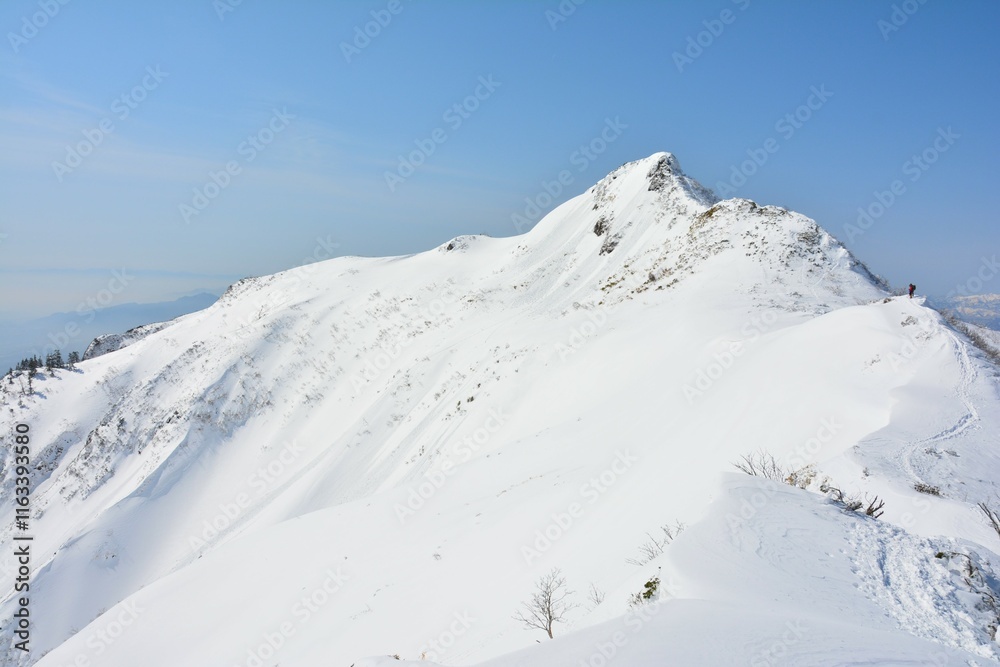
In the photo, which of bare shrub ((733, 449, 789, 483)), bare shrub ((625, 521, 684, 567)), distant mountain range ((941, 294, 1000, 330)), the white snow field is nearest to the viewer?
the white snow field

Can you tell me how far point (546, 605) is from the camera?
7043 mm

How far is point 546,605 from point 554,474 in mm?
8342

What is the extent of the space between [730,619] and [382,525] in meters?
13.0

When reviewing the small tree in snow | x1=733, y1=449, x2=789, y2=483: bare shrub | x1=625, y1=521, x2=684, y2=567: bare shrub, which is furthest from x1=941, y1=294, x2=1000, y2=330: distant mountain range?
the small tree in snow

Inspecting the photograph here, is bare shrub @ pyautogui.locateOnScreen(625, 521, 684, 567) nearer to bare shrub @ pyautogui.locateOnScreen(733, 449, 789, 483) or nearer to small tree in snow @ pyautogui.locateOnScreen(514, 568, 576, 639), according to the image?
small tree in snow @ pyautogui.locateOnScreen(514, 568, 576, 639)

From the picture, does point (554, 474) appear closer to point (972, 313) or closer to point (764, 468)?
point (764, 468)

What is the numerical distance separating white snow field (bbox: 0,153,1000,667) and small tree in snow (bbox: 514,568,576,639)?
0.62 feet

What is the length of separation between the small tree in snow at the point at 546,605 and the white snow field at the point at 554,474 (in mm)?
188

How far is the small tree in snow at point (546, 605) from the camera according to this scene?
709 centimetres

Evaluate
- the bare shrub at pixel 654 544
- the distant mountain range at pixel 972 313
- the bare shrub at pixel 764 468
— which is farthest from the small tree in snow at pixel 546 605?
the distant mountain range at pixel 972 313

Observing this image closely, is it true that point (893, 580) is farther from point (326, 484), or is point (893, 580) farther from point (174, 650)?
point (326, 484)

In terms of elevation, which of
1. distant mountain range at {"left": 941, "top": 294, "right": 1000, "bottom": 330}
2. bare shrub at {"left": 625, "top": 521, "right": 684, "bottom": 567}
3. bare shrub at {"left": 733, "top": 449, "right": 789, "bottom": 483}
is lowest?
distant mountain range at {"left": 941, "top": 294, "right": 1000, "bottom": 330}

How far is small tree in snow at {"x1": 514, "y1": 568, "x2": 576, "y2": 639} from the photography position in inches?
279

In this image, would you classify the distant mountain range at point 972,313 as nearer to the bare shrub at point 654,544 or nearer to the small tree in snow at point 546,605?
the bare shrub at point 654,544
